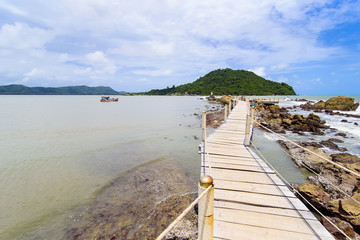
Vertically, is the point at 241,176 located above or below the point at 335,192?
above

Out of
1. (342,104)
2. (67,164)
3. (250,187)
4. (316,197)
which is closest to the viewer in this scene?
(250,187)

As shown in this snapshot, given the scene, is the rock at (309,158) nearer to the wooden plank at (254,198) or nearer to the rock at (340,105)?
the wooden plank at (254,198)

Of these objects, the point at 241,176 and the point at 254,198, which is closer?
the point at 254,198

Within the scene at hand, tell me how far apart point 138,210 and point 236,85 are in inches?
5538

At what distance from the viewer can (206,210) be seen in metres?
2.04

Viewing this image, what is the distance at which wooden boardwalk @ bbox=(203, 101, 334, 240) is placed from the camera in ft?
10.5

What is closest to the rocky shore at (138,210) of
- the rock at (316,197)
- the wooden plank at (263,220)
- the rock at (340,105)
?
the wooden plank at (263,220)

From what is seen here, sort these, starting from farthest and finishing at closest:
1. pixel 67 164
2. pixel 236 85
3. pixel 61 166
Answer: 1. pixel 236 85
2. pixel 67 164
3. pixel 61 166

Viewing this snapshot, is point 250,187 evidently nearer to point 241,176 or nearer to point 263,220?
point 241,176

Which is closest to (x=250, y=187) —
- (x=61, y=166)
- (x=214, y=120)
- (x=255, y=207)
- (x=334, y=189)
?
(x=255, y=207)

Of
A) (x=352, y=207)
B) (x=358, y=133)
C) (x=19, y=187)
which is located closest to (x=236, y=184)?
(x=352, y=207)

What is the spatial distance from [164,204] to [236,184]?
2598 millimetres

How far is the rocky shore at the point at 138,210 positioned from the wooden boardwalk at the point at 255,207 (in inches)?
47.7

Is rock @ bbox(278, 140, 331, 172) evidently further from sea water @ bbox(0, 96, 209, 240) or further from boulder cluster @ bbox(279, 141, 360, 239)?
sea water @ bbox(0, 96, 209, 240)
